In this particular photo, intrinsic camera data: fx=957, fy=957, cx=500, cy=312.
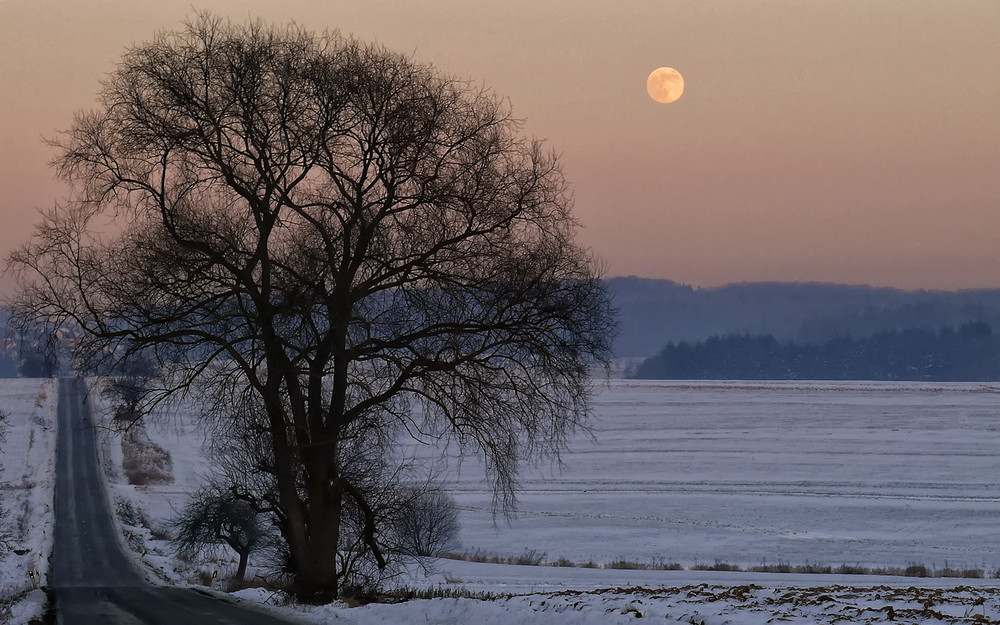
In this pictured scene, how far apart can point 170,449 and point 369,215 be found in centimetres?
8150

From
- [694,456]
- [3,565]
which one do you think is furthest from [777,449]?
[3,565]

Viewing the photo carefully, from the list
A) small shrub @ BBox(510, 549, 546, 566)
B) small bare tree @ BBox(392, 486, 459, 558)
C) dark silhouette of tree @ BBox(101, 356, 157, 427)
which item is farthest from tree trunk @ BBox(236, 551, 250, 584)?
dark silhouette of tree @ BBox(101, 356, 157, 427)

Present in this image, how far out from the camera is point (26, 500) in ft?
211

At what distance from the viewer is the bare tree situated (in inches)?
559

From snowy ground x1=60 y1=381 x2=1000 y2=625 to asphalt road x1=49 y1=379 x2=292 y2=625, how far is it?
1.51 m

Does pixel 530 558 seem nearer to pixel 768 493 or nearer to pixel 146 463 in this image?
pixel 768 493

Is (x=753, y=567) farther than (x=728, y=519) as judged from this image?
No

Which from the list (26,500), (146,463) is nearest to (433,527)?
(26,500)

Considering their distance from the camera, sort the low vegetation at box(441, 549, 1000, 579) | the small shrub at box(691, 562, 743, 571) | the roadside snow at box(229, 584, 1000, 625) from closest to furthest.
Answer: the roadside snow at box(229, 584, 1000, 625), the low vegetation at box(441, 549, 1000, 579), the small shrub at box(691, 562, 743, 571)

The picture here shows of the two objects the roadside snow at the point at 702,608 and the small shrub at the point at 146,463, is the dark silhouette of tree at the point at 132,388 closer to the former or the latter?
the roadside snow at the point at 702,608

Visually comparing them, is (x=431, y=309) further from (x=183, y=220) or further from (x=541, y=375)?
(x=183, y=220)

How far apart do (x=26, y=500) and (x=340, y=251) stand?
5833 centimetres

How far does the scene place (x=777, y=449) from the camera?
72.2 m

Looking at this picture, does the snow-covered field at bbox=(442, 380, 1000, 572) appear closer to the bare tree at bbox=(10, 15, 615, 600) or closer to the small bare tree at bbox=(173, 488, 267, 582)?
the small bare tree at bbox=(173, 488, 267, 582)
